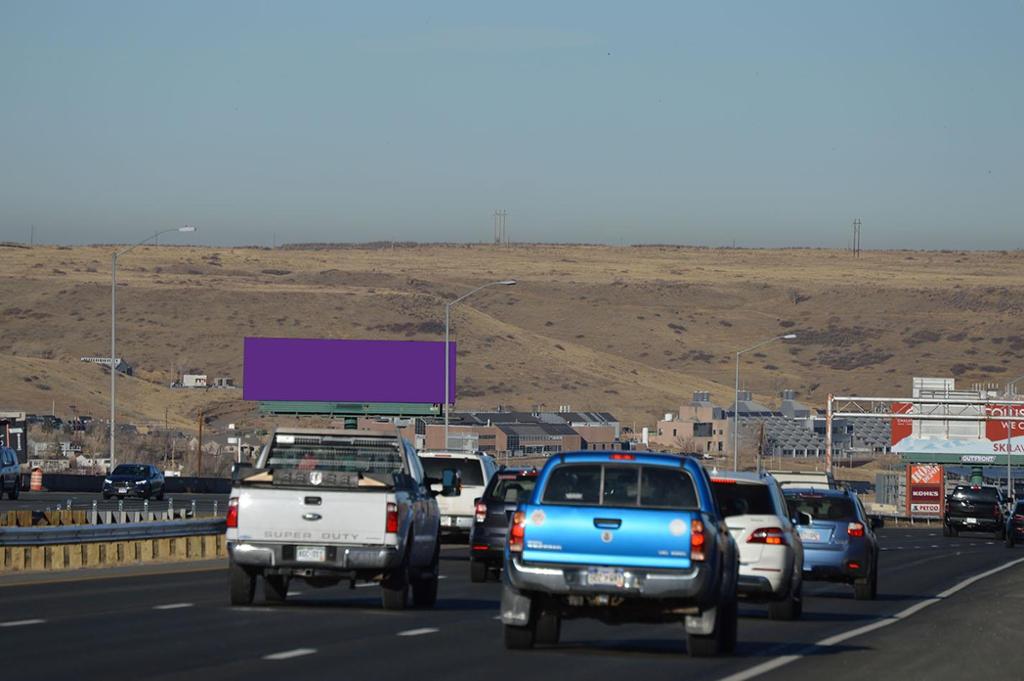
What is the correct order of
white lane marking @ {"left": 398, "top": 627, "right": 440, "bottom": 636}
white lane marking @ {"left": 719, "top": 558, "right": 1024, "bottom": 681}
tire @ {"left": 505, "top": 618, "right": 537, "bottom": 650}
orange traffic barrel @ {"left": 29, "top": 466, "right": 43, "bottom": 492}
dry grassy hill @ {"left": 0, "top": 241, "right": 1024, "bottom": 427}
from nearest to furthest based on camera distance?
white lane marking @ {"left": 719, "top": 558, "right": 1024, "bottom": 681}
tire @ {"left": 505, "top": 618, "right": 537, "bottom": 650}
white lane marking @ {"left": 398, "top": 627, "right": 440, "bottom": 636}
orange traffic barrel @ {"left": 29, "top": 466, "right": 43, "bottom": 492}
dry grassy hill @ {"left": 0, "top": 241, "right": 1024, "bottom": 427}

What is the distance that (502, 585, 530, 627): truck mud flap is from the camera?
16.8 meters

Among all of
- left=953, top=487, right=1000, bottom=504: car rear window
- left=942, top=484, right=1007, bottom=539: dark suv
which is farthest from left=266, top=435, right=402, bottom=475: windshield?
left=953, top=487, right=1000, bottom=504: car rear window

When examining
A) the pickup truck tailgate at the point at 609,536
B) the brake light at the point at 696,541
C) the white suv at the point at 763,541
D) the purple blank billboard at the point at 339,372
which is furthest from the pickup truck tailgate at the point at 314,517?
the purple blank billboard at the point at 339,372

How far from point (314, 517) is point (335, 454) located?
1.78 m

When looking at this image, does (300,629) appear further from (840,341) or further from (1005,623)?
(840,341)

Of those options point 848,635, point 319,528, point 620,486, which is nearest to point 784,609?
point 848,635

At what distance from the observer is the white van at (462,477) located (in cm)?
3531

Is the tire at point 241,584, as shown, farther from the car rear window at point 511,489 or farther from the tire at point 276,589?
the car rear window at point 511,489

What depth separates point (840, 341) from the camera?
192750 millimetres

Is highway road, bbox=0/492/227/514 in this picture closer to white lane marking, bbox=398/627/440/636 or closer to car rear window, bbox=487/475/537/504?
car rear window, bbox=487/475/537/504

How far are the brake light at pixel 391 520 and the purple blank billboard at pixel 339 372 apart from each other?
154 feet

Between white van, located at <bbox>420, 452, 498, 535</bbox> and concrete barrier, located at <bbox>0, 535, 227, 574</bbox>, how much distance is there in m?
4.24

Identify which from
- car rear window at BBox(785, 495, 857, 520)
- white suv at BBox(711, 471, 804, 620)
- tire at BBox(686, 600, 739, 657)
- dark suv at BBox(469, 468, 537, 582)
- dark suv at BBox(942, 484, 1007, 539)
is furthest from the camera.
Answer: dark suv at BBox(942, 484, 1007, 539)

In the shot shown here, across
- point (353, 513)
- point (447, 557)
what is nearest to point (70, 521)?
point (447, 557)
